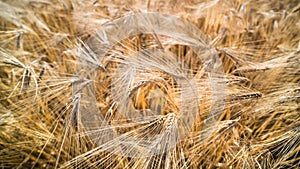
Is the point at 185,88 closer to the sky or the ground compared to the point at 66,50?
closer to the ground

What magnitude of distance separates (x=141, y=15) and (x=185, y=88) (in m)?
0.39

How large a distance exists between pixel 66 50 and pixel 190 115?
49cm

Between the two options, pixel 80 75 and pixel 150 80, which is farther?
pixel 80 75

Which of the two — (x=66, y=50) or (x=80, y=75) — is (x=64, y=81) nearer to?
(x=80, y=75)

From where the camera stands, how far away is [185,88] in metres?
0.95

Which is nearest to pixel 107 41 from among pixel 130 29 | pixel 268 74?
pixel 130 29

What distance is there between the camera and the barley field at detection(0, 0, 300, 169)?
0.94 metres

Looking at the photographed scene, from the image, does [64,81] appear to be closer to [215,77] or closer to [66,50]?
[66,50]

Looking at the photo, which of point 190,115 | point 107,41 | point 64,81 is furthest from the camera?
point 107,41

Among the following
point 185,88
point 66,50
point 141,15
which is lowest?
point 185,88

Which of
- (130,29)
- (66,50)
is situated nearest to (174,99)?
(130,29)

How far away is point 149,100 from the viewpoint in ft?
3.65

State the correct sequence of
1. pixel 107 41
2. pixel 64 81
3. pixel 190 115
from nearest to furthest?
1. pixel 190 115
2. pixel 64 81
3. pixel 107 41

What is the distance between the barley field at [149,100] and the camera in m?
0.94
